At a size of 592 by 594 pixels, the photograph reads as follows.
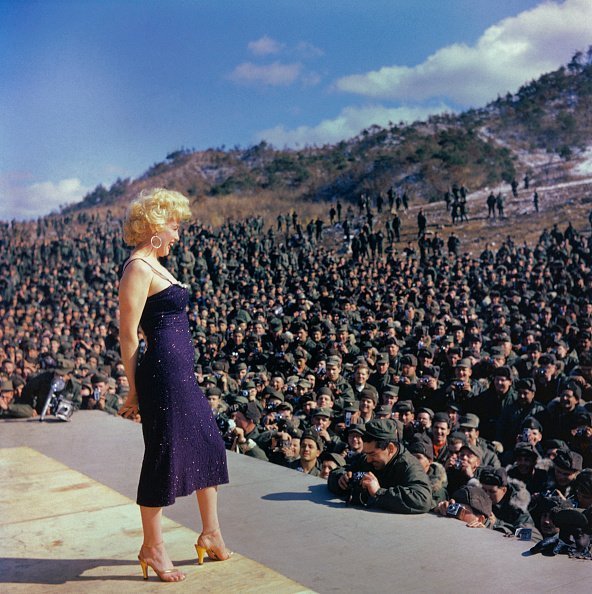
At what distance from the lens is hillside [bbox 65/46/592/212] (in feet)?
109

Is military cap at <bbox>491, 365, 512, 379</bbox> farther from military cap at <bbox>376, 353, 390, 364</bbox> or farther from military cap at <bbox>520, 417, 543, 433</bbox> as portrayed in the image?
military cap at <bbox>376, 353, 390, 364</bbox>

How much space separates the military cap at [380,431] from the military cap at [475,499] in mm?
883

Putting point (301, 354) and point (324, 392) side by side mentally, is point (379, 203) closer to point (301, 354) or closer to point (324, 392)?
point (301, 354)

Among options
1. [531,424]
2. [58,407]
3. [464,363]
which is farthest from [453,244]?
[58,407]

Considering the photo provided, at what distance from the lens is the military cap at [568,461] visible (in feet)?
16.7

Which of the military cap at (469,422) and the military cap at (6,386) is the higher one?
the military cap at (6,386)

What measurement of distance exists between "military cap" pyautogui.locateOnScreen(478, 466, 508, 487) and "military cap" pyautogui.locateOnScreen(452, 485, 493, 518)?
51 cm

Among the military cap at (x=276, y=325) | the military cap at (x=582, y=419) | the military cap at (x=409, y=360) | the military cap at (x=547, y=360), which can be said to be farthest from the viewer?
the military cap at (x=276, y=325)

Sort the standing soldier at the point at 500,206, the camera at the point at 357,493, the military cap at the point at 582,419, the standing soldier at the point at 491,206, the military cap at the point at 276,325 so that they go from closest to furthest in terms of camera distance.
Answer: the camera at the point at 357,493 → the military cap at the point at 582,419 → the military cap at the point at 276,325 → the standing soldier at the point at 500,206 → the standing soldier at the point at 491,206

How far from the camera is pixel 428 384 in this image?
318 inches

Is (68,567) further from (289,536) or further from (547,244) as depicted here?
(547,244)

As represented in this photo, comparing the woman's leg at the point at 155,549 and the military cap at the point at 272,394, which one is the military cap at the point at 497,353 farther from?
the woman's leg at the point at 155,549

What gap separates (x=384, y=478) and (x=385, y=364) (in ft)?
17.7

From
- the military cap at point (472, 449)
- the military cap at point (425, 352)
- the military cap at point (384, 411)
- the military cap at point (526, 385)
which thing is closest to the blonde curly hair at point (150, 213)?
the military cap at point (472, 449)
